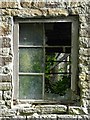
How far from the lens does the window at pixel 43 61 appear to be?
5.07 meters

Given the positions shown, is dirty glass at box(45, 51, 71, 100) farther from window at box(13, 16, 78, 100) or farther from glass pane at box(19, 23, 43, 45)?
glass pane at box(19, 23, 43, 45)

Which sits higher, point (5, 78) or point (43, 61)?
point (43, 61)

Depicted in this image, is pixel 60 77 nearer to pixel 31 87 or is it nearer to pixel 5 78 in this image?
pixel 31 87

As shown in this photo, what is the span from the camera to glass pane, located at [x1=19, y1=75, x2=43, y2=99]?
511 centimetres

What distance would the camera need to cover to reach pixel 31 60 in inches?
201

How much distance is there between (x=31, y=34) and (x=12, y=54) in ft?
1.22

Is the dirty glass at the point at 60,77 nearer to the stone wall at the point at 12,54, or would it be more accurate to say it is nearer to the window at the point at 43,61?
the window at the point at 43,61

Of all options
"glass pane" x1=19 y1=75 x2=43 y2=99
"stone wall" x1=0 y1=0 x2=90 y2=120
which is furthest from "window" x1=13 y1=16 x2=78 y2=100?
"stone wall" x1=0 y1=0 x2=90 y2=120

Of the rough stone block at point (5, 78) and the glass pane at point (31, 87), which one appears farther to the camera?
the glass pane at point (31, 87)

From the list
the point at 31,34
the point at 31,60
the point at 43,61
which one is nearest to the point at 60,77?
the point at 43,61

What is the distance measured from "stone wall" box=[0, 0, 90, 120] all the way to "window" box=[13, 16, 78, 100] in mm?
129

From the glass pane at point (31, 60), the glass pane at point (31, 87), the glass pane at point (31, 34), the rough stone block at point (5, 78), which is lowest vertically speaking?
the glass pane at point (31, 87)

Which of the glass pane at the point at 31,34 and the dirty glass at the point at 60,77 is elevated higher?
the glass pane at the point at 31,34

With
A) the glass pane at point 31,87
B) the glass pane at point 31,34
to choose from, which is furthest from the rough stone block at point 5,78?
the glass pane at point 31,34
